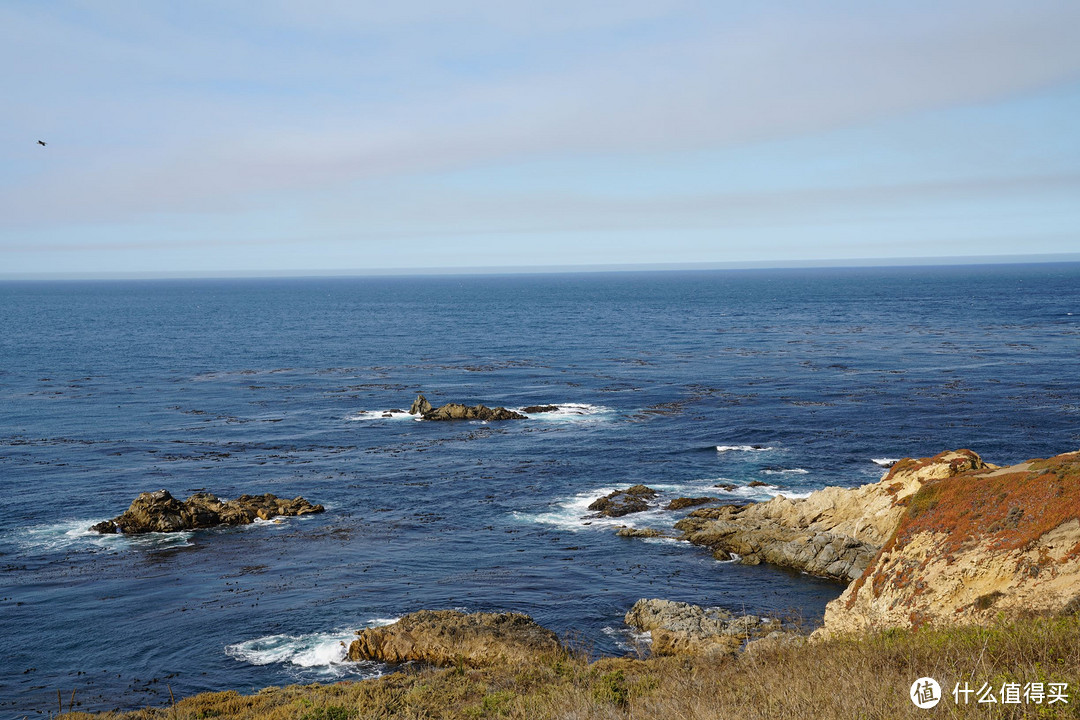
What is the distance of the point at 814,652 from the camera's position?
17.0m

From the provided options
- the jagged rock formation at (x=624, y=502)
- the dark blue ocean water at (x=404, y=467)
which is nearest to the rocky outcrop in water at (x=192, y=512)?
the dark blue ocean water at (x=404, y=467)

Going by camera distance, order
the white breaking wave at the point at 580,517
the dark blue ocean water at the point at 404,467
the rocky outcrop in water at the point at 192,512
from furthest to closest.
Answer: the white breaking wave at the point at 580,517, the rocky outcrop in water at the point at 192,512, the dark blue ocean water at the point at 404,467

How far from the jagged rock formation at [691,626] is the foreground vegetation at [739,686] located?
479cm

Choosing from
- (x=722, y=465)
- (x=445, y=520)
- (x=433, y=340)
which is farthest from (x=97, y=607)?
(x=433, y=340)

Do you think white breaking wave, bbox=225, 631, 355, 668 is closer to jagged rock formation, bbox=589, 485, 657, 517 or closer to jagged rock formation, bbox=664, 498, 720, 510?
jagged rock formation, bbox=589, 485, 657, 517

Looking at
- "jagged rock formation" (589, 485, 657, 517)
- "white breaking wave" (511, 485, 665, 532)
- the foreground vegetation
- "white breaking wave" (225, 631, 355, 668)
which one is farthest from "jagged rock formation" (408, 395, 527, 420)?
the foreground vegetation

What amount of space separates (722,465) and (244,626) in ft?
116

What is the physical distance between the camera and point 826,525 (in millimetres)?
40000

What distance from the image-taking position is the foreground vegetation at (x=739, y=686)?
38.3ft

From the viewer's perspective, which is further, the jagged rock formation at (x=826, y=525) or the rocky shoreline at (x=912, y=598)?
the jagged rock formation at (x=826, y=525)

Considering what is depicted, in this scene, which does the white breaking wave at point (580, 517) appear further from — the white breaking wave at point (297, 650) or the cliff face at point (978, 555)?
the cliff face at point (978, 555)

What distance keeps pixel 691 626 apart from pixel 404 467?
3316cm

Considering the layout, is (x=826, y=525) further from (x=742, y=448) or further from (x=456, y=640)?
(x=456, y=640)

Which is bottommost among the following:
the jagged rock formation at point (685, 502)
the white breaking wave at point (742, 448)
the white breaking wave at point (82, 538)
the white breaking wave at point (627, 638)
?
the white breaking wave at point (82, 538)
